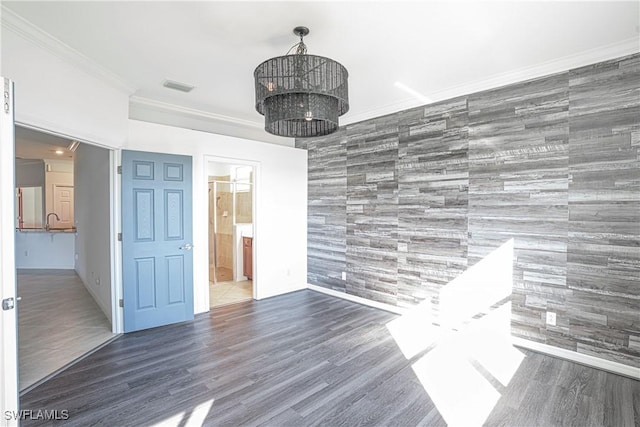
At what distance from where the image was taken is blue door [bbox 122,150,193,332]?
3727 mm

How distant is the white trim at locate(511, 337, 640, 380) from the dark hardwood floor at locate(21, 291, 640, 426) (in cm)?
7

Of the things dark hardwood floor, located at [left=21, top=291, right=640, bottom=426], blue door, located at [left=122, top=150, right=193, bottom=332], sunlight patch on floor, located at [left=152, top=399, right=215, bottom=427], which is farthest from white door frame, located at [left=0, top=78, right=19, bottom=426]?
blue door, located at [left=122, top=150, right=193, bottom=332]

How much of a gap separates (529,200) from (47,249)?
929 centimetres

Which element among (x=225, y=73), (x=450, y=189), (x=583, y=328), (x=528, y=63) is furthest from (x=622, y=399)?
(x=225, y=73)

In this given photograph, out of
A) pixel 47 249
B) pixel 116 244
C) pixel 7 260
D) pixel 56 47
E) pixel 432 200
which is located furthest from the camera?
pixel 47 249

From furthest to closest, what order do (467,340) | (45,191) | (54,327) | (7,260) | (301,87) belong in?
(45,191)
(54,327)
(467,340)
(301,87)
(7,260)

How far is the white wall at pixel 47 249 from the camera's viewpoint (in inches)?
286

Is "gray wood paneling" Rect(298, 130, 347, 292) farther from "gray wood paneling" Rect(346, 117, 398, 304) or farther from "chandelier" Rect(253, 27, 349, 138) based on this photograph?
"chandelier" Rect(253, 27, 349, 138)

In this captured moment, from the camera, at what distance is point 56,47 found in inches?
109

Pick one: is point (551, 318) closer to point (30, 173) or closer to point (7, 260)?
point (7, 260)

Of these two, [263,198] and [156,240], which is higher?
[263,198]

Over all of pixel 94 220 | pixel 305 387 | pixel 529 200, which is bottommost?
pixel 305 387

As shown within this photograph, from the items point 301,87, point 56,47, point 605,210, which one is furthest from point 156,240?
point 605,210

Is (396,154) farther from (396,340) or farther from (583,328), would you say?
(583,328)
